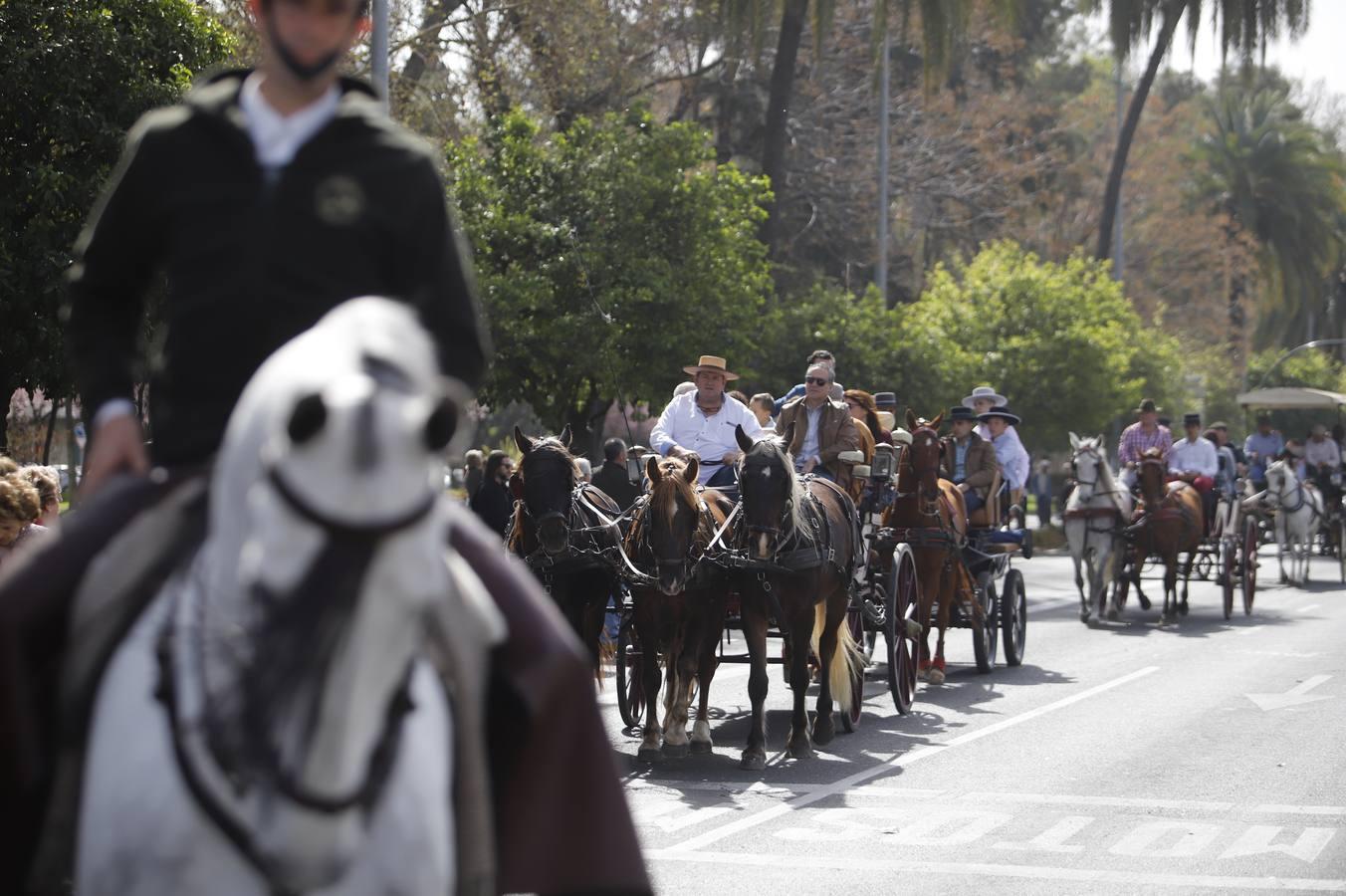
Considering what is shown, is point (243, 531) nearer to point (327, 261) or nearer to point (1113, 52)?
point (327, 261)

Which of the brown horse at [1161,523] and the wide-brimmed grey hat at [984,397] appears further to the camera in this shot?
the brown horse at [1161,523]

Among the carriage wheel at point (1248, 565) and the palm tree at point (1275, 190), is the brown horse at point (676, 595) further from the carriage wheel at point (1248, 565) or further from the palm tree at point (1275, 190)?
the palm tree at point (1275, 190)

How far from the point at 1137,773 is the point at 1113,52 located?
35.7 metres

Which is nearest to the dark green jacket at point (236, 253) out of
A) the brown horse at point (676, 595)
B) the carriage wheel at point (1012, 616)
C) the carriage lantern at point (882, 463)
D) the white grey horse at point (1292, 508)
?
the brown horse at point (676, 595)

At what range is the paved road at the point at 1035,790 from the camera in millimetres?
8109

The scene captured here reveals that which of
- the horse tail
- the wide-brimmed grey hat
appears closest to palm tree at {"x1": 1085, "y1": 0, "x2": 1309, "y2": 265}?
the wide-brimmed grey hat

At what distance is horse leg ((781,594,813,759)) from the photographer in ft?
37.5

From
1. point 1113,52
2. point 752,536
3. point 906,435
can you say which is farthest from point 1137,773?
point 1113,52

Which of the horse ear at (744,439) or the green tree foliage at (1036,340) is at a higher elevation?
the green tree foliage at (1036,340)

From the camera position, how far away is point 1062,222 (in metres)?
58.4

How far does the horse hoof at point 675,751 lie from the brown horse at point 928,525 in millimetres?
3960

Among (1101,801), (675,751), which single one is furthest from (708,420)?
(1101,801)

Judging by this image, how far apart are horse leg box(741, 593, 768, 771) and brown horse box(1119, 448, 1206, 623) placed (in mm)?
10761

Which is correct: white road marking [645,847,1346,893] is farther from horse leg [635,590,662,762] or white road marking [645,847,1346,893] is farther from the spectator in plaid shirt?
the spectator in plaid shirt
